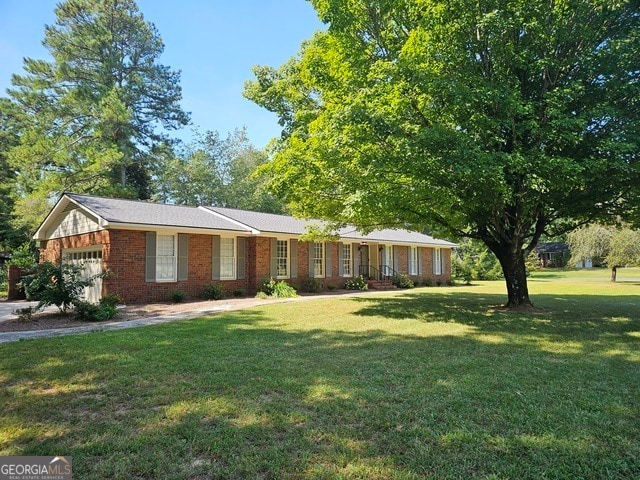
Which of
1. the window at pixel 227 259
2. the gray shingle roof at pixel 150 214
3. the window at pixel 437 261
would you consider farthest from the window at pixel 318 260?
the window at pixel 437 261

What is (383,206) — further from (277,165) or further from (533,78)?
(533,78)

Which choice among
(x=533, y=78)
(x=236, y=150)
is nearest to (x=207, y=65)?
(x=533, y=78)

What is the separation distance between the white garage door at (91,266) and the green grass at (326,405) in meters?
7.08

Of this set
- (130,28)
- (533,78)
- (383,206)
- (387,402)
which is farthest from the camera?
(130,28)

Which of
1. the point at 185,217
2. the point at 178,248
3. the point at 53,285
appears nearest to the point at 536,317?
the point at 178,248

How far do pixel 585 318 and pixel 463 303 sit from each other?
4409 mm

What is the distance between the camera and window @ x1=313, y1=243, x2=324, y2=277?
20.8m

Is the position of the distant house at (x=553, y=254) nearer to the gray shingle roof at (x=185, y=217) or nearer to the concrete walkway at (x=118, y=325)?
the gray shingle roof at (x=185, y=217)

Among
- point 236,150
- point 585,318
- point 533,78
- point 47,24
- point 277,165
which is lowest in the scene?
point 585,318

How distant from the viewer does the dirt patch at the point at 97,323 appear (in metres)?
9.86

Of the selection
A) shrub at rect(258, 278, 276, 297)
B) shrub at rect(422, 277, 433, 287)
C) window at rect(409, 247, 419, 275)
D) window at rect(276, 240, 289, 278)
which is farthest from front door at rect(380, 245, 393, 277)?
shrub at rect(258, 278, 276, 297)

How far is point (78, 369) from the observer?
5.72 metres

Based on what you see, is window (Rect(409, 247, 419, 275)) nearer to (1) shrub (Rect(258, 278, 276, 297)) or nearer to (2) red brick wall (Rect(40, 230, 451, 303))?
(2) red brick wall (Rect(40, 230, 451, 303))

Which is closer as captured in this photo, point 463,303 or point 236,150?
point 463,303
